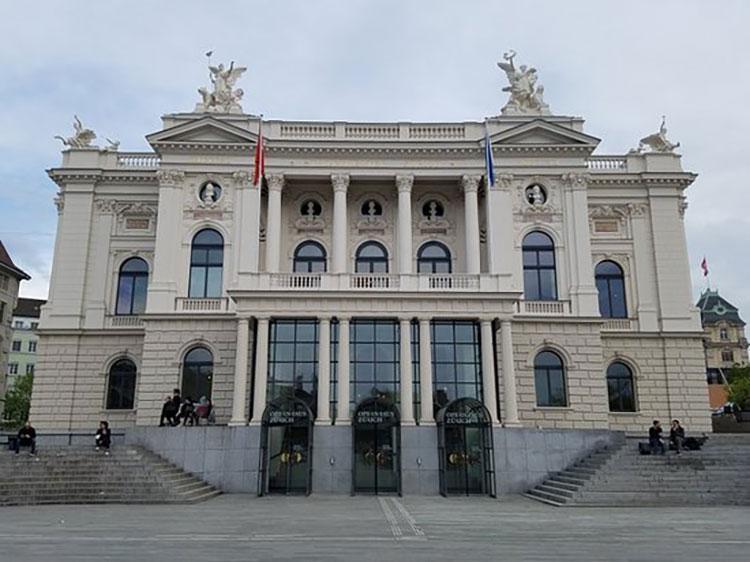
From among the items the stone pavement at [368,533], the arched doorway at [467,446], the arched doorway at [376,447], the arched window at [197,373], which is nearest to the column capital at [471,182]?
the arched doorway at [467,446]

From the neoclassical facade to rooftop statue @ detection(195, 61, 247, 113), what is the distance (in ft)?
1.00

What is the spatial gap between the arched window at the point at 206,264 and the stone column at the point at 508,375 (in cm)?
1516

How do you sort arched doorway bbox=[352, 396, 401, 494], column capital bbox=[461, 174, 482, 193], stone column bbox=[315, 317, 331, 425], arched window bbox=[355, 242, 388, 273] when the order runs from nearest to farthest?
arched doorway bbox=[352, 396, 401, 494]
stone column bbox=[315, 317, 331, 425]
column capital bbox=[461, 174, 482, 193]
arched window bbox=[355, 242, 388, 273]

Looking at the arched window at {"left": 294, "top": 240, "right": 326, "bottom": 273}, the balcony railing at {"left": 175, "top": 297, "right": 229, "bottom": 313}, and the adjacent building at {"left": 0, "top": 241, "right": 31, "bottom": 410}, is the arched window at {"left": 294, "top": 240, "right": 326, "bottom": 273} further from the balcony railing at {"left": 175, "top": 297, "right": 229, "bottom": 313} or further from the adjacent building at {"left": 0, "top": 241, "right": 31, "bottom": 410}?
the adjacent building at {"left": 0, "top": 241, "right": 31, "bottom": 410}

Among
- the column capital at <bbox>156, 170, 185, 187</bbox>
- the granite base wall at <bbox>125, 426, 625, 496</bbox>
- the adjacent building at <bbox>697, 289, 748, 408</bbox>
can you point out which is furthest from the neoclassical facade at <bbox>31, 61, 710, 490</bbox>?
the adjacent building at <bbox>697, 289, 748, 408</bbox>

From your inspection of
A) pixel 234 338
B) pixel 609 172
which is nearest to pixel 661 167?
pixel 609 172

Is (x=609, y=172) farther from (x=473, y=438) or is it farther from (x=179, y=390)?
(x=179, y=390)

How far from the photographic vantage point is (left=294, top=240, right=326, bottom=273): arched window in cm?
3806

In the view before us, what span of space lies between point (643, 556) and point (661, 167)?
107 feet

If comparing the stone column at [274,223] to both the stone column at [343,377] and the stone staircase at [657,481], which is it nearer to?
the stone column at [343,377]

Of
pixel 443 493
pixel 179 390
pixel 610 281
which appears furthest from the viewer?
pixel 610 281

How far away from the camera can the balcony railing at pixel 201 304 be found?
34719 millimetres

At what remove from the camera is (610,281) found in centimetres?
3938

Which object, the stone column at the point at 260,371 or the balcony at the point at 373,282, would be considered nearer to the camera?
the stone column at the point at 260,371
